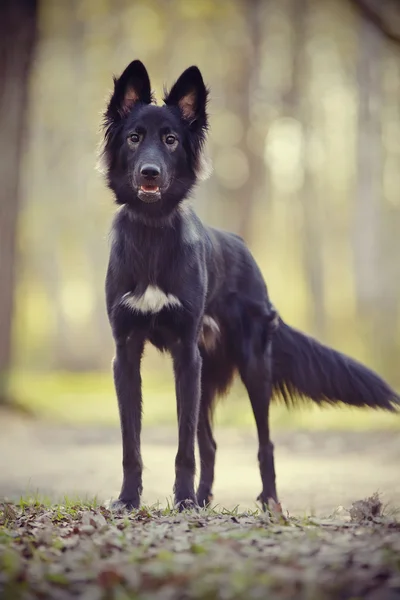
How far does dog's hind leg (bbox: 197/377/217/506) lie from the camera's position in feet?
18.6

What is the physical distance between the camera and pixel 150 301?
4621 mm

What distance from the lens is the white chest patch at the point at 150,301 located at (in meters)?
4.62

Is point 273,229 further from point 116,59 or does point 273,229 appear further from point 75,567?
point 75,567

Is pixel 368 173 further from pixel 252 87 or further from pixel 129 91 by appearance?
pixel 129 91

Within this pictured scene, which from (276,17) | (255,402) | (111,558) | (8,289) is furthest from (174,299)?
(276,17)

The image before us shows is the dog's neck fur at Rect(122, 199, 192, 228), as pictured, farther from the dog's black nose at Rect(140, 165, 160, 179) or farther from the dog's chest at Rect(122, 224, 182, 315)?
the dog's black nose at Rect(140, 165, 160, 179)

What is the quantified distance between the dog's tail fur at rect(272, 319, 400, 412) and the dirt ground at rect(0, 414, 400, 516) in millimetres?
797

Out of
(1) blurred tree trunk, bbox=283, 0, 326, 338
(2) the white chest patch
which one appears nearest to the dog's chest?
(2) the white chest patch

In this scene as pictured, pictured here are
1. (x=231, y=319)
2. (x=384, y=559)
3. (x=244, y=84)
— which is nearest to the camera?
(x=384, y=559)

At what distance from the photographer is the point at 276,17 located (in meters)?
15.7

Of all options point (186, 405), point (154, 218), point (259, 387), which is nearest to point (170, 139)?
point (154, 218)

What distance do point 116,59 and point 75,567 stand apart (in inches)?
677

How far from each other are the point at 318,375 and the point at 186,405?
1438mm

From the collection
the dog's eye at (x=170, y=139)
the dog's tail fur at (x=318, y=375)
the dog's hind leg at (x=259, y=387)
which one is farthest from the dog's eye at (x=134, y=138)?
the dog's tail fur at (x=318, y=375)
